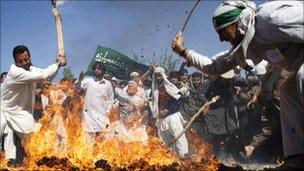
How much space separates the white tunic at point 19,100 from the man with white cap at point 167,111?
4107mm

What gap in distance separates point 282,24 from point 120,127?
8337 millimetres

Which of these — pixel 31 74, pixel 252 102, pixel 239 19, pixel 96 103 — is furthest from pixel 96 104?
pixel 239 19

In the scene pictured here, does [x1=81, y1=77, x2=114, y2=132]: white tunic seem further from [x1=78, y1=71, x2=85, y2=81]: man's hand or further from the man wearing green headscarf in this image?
the man wearing green headscarf

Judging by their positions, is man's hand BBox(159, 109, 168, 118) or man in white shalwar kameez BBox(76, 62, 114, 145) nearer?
man in white shalwar kameez BBox(76, 62, 114, 145)

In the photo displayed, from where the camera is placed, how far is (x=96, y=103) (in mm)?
11984

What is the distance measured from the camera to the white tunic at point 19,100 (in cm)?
829

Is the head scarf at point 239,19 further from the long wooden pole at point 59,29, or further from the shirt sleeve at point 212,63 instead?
the long wooden pole at point 59,29

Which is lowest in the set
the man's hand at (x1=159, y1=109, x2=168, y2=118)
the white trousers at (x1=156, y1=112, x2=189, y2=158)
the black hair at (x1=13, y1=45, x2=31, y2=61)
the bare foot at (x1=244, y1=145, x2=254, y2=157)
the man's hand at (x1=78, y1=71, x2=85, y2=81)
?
the bare foot at (x1=244, y1=145, x2=254, y2=157)

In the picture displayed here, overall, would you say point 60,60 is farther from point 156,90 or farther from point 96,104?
point 156,90

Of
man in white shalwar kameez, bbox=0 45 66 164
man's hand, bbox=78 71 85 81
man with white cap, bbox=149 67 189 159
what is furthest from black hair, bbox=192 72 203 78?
man in white shalwar kameez, bbox=0 45 66 164

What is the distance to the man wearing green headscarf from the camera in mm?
4438

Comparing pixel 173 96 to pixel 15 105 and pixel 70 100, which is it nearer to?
pixel 70 100

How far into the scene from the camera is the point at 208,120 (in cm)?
1123

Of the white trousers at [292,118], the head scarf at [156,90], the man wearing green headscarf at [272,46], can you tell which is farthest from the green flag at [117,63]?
the white trousers at [292,118]
